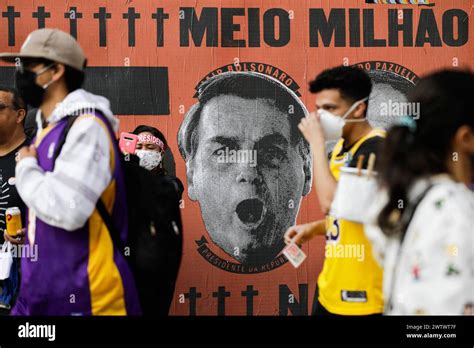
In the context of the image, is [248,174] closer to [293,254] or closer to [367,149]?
[293,254]

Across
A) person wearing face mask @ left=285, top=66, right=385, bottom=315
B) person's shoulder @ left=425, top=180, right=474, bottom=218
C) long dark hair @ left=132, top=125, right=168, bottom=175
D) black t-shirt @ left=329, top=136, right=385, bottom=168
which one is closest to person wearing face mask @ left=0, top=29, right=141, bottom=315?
person wearing face mask @ left=285, top=66, right=385, bottom=315

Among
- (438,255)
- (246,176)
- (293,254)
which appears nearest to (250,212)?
(246,176)

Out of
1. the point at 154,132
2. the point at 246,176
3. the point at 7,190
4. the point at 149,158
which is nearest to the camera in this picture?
the point at 7,190

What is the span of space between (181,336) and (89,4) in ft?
7.55

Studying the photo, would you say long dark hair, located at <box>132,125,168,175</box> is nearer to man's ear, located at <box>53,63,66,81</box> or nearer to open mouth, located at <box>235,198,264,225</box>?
open mouth, located at <box>235,198,264,225</box>

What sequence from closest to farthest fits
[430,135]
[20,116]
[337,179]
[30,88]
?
[430,135] < [30,88] < [337,179] < [20,116]

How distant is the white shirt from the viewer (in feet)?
6.51

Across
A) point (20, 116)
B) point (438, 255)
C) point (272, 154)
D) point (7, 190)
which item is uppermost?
point (20, 116)

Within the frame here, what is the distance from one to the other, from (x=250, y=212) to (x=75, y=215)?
2.55 m

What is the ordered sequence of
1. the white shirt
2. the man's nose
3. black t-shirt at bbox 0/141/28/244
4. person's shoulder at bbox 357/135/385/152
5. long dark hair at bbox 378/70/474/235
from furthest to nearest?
the man's nose → black t-shirt at bbox 0/141/28/244 → person's shoulder at bbox 357/135/385/152 → long dark hair at bbox 378/70/474/235 → the white shirt

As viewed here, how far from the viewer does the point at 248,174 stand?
17.9 ft

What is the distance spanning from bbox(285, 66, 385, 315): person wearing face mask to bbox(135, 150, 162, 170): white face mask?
149 centimetres

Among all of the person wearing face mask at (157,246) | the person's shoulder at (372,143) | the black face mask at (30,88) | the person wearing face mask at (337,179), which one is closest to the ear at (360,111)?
the person wearing face mask at (337,179)

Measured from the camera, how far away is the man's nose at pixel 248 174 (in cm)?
545
